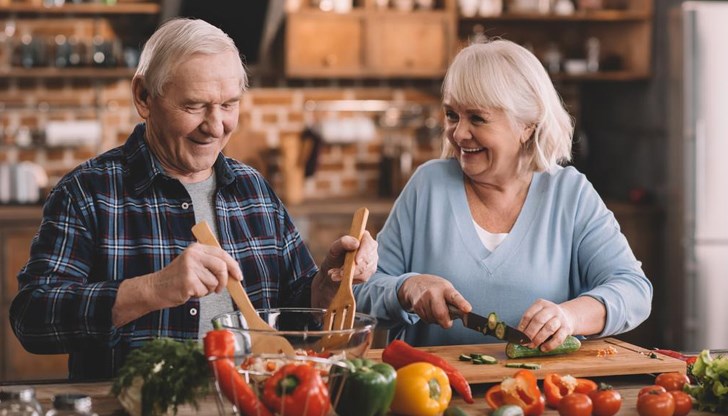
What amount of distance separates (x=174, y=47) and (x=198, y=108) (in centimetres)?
13

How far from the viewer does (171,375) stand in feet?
5.20

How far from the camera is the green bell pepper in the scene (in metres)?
1.59

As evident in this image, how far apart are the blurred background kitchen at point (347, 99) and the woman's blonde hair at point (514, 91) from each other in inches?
105

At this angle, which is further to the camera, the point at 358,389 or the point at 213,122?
the point at 213,122

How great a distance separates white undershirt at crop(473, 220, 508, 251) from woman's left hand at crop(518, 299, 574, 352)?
42 cm

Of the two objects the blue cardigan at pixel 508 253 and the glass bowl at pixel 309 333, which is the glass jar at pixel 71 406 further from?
the blue cardigan at pixel 508 253

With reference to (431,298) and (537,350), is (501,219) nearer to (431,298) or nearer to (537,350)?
(431,298)

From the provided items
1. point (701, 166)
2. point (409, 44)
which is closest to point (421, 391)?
point (701, 166)

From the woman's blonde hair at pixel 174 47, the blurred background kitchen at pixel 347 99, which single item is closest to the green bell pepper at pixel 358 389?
the woman's blonde hair at pixel 174 47

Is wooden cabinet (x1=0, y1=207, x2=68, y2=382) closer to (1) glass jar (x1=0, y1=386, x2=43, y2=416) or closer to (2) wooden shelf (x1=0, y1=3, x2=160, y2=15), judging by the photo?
(2) wooden shelf (x1=0, y1=3, x2=160, y2=15)

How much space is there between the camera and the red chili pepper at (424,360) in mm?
1820

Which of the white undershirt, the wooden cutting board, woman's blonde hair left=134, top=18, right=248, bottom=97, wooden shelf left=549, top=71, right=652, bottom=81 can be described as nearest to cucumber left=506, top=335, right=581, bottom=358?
the wooden cutting board

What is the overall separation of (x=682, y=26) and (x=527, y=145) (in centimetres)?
290

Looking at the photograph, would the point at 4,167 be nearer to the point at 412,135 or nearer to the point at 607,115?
the point at 412,135
